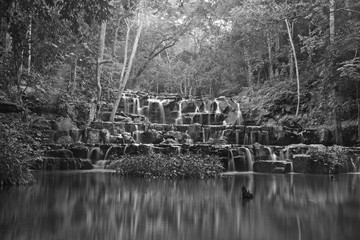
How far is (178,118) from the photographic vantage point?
23547mm

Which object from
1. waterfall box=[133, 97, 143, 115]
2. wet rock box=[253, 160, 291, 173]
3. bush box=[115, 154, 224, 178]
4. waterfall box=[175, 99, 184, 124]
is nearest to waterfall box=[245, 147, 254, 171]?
wet rock box=[253, 160, 291, 173]

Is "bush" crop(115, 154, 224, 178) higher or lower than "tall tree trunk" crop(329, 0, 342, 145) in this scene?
lower

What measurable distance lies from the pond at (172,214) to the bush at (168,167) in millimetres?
2482

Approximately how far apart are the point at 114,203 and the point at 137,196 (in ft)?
2.32

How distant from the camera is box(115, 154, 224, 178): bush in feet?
28.9

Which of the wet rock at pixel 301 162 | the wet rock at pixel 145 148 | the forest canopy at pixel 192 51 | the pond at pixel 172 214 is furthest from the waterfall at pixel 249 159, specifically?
the pond at pixel 172 214

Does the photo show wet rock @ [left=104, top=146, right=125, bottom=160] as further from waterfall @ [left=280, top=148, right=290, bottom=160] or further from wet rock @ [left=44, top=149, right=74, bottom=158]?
waterfall @ [left=280, top=148, right=290, bottom=160]

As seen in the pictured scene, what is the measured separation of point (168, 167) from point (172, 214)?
478cm

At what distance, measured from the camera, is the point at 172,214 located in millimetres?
4105

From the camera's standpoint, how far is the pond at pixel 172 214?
3189 millimetres

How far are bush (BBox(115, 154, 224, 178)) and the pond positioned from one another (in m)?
2.48

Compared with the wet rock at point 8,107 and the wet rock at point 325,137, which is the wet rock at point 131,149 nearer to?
the wet rock at point 8,107

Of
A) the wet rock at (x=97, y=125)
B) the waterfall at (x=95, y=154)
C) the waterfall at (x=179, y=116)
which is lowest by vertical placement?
the waterfall at (x=95, y=154)

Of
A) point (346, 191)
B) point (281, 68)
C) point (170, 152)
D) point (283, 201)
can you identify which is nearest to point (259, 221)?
point (283, 201)
